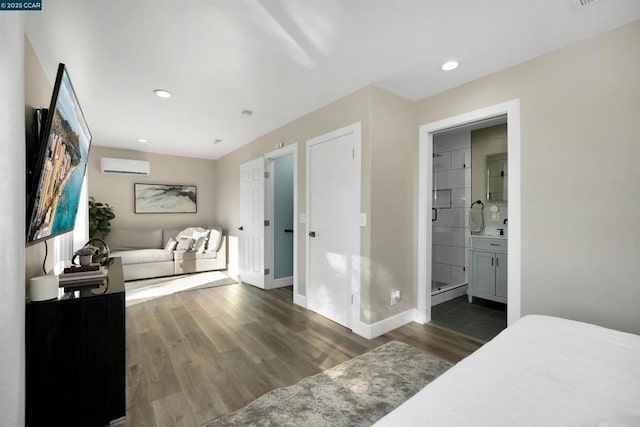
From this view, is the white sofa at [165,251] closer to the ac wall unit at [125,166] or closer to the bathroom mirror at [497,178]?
the ac wall unit at [125,166]

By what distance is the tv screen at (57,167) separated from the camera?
1.33 meters

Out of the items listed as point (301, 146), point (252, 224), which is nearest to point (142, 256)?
point (252, 224)

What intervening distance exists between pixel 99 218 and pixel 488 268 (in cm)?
628

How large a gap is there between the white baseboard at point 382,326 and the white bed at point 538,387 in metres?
1.49

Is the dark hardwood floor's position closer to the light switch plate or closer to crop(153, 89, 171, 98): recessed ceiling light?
the light switch plate

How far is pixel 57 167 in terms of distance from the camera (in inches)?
61.1

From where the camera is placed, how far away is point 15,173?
3.51 feet

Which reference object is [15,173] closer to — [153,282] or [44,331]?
[44,331]

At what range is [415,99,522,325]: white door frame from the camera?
2.24m

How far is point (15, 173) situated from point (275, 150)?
9.96 feet

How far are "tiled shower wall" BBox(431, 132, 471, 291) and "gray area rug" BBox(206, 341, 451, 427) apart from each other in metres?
2.05

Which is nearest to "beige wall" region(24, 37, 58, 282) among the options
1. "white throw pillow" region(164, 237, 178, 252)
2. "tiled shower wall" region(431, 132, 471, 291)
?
"white throw pillow" region(164, 237, 178, 252)

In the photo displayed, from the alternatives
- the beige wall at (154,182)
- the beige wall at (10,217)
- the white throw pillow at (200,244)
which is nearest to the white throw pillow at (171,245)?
the white throw pillow at (200,244)

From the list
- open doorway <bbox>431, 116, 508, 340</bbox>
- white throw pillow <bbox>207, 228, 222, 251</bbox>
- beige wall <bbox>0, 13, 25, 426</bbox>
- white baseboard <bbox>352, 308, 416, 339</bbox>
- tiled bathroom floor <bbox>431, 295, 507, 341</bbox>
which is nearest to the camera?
beige wall <bbox>0, 13, 25, 426</bbox>
